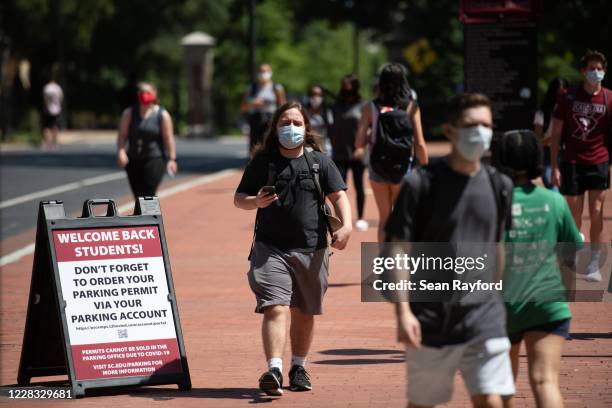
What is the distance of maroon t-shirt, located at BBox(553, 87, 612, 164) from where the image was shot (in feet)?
34.7

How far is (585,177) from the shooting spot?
10922 millimetres

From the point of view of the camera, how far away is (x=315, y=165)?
7.60 metres

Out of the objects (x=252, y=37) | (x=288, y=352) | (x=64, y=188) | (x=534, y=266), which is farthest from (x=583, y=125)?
(x=252, y=37)

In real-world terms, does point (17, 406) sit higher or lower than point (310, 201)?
lower

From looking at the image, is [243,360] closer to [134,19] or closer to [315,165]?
[315,165]

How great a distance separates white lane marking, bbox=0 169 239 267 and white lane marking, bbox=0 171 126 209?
1.89 metres

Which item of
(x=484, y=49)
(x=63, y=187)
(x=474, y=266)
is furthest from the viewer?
(x=63, y=187)

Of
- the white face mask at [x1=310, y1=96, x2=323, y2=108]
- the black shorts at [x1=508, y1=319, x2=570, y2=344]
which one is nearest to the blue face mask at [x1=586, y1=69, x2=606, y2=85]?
the black shorts at [x1=508, y1=319, x2=570, y2=344]

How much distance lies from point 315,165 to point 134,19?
5867 cm

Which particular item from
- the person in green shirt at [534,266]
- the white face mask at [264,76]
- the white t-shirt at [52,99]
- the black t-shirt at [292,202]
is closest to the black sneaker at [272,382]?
the black t-shirt at [292,202]

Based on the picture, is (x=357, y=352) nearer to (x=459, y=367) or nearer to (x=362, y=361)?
(x=362, y=361)

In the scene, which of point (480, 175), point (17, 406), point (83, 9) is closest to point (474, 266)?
point (480, 175)

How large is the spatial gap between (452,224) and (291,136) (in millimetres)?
2412

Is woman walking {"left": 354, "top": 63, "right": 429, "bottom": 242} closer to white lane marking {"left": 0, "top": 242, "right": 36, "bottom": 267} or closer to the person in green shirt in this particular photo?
white lane marking {"left": 0, "top": 242, "right": 36, "bottom": 267}
